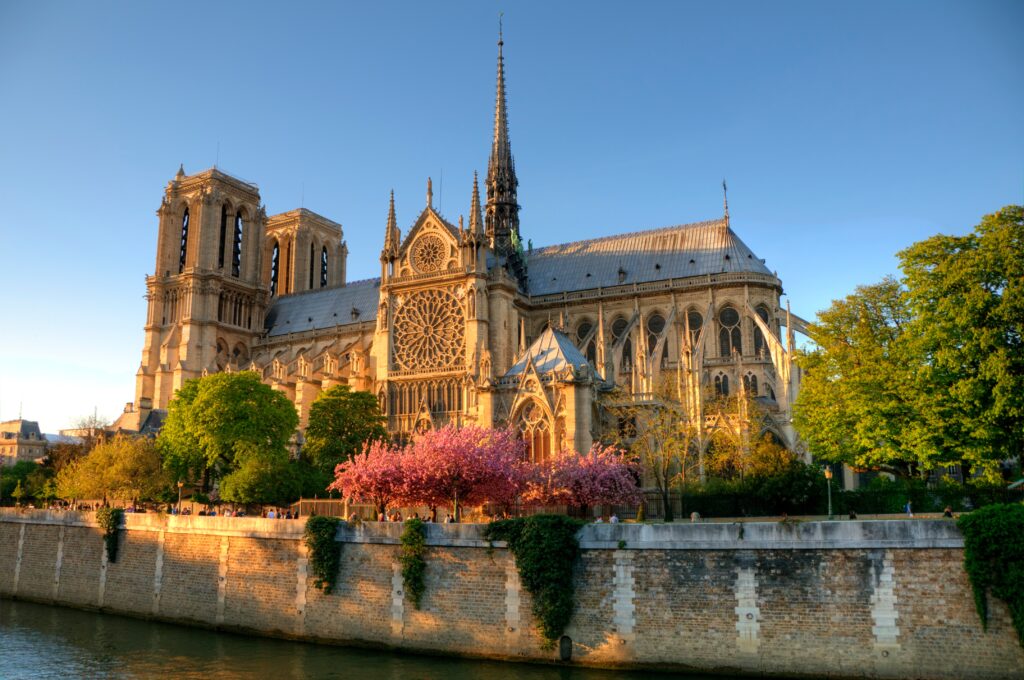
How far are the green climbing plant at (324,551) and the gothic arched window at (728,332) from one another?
33.3 meters

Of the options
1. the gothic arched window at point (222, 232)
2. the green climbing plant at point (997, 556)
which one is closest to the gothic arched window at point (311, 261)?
the gothic arched window at point (222, 232)

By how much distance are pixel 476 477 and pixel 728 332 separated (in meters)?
29.8

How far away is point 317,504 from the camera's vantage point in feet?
126

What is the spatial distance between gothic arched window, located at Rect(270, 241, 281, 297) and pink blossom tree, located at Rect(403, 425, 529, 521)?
6292 centimetres

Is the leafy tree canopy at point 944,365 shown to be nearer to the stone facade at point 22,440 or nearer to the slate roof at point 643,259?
the slate roof at point 643,259

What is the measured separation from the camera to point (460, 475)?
1315 inches

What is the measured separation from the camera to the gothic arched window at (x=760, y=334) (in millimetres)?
56091

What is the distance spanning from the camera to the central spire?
70500 millimetres

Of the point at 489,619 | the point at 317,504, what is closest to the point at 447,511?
the point at 317,504

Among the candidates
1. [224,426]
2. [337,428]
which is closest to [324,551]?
[224,426]

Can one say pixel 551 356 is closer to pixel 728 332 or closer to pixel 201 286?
pixel 728 332

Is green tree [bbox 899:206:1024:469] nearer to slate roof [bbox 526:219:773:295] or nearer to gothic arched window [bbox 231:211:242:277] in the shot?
slate roof [bbox 526:219:773:295]

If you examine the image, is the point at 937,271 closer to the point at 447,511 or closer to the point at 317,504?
the point at 447,511

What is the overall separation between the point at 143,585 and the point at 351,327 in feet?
126
